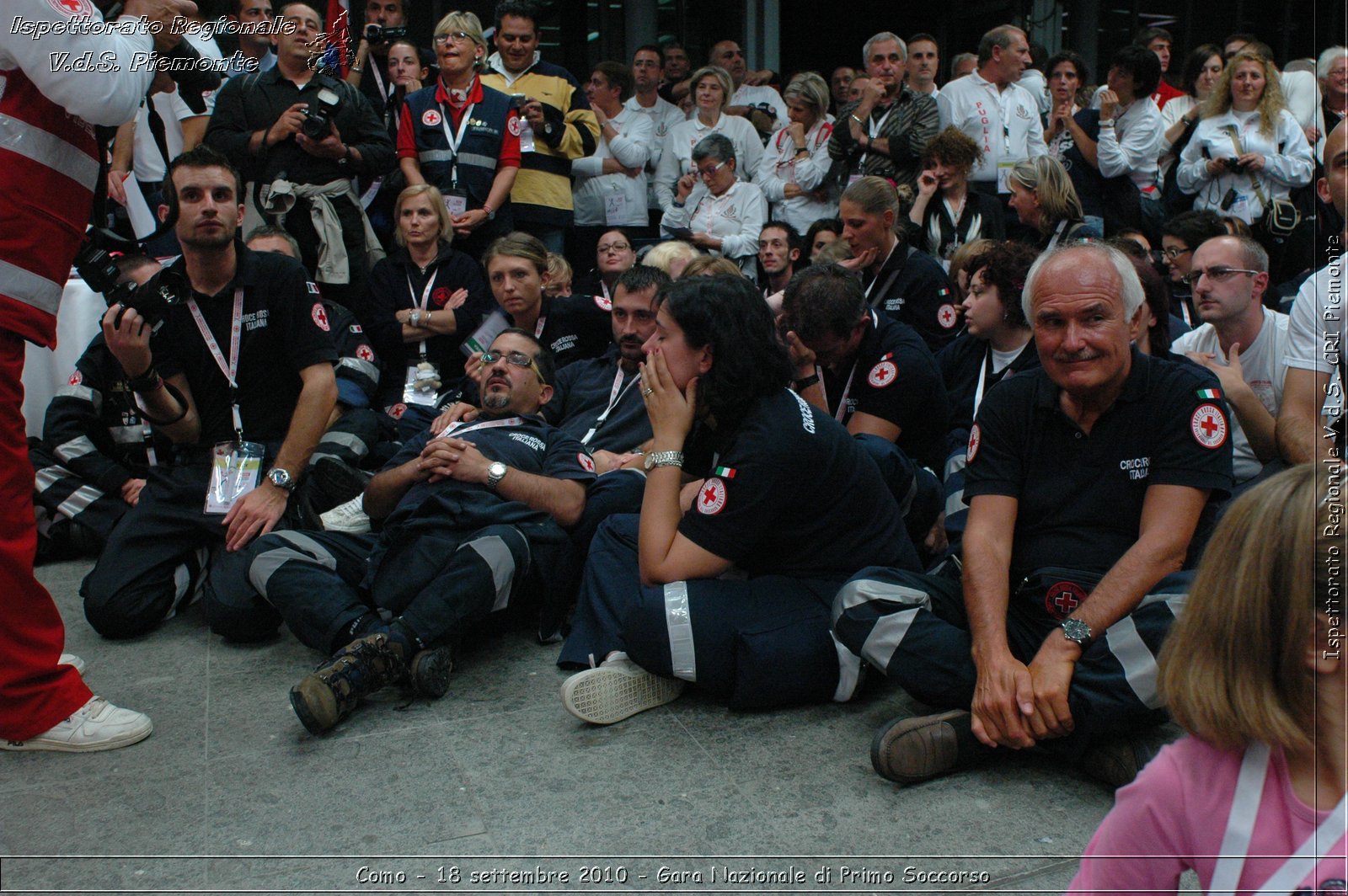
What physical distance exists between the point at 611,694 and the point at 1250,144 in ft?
19.6

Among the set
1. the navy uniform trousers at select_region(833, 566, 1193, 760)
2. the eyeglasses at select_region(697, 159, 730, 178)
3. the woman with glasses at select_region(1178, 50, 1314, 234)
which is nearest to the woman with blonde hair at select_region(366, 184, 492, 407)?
the eyeglasses at select_region(697, 159, 730, 178)

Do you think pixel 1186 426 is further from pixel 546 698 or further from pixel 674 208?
pixel 674 208

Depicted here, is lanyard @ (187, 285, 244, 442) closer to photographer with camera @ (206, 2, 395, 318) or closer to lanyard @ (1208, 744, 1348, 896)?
photographer with camera @ (206, 2, 395, 318)

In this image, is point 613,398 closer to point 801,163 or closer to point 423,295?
point 423,295

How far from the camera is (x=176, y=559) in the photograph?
4.19 m

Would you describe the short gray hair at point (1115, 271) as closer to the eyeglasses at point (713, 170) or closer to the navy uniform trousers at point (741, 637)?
the navy uniform trousers at point (741, 637)

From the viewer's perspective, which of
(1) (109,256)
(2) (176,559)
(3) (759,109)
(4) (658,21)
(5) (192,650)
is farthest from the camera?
(4) (658,21)

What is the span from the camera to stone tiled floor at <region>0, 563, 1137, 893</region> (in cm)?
246

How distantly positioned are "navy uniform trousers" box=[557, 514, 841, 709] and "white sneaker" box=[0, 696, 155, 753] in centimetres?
143

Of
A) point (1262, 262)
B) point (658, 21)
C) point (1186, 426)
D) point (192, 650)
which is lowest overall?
point (192, 650)

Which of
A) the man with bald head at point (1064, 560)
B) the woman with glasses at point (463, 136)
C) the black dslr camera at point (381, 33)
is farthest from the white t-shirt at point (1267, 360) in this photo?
the black dslr camera at point (381, 33)

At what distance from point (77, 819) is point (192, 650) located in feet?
4.08

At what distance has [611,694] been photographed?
3.17 metres

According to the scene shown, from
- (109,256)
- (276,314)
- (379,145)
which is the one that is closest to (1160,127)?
(379,145)
